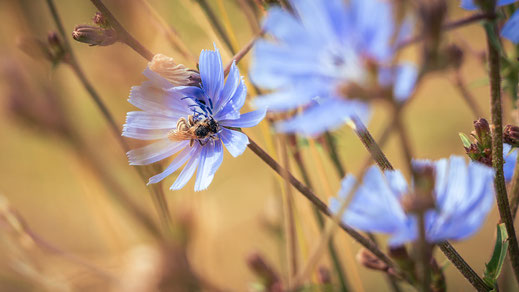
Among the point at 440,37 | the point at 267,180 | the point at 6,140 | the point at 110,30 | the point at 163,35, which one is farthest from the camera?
the point at 6,140

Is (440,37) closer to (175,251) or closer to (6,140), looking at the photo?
(175,251)

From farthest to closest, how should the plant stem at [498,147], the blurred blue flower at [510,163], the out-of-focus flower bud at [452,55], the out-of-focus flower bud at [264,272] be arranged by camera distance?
the out-of-focus flower bud at [264,272], the blurred blue flower at [510,163], the plant stem at [498,147], the out-of-focus flower bud at [452,55]

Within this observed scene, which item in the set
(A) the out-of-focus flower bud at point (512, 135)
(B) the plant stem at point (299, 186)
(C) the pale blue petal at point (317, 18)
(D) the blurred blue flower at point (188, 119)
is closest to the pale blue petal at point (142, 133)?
(D) the blurred blue flower at point (188, 119)

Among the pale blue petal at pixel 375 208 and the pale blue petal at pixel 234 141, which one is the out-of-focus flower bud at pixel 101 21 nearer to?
the pale blue petal at pixel 234 141

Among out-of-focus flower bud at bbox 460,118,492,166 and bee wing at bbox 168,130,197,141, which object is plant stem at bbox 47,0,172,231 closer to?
bee wing at bbox 168,130,197,141

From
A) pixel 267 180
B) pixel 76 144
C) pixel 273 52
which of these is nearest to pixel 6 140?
pixel 267 180
